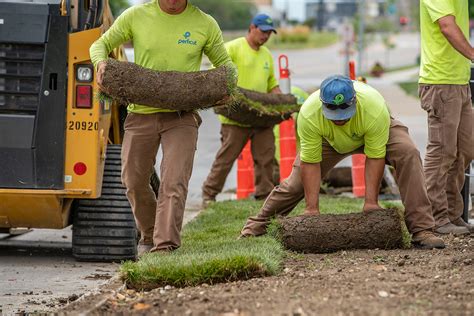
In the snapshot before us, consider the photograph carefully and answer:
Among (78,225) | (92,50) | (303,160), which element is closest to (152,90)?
(92,50)

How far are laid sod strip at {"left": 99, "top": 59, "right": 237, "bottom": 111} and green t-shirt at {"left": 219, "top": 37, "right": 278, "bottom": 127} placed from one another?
188 inches

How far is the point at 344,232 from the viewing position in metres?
9.26

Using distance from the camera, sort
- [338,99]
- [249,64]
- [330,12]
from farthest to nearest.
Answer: [330,12] → [249,64] → [338,99]

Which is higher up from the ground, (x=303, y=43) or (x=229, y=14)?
(x=229, y=14)

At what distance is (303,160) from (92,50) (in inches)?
68.6

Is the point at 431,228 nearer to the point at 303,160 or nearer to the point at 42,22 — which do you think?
the point at 303,160

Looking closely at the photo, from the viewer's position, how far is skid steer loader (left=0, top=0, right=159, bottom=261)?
1002cm

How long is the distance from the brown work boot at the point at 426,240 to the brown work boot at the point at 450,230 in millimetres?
769

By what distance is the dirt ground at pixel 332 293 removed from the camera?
6.62 metres

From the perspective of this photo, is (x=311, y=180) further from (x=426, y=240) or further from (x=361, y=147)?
(x=426, y=240)

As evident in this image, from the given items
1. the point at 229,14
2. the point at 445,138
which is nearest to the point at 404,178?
the point at 445,138

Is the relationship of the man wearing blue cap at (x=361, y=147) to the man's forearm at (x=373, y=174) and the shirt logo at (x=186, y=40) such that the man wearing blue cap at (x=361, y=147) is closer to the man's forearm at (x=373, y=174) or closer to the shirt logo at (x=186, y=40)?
the man's forearm at (x=373, y=174)

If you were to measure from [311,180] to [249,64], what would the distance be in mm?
4688

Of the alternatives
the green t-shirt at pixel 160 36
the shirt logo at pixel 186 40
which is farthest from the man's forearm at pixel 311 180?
the shirt logo at pixel 186 40
